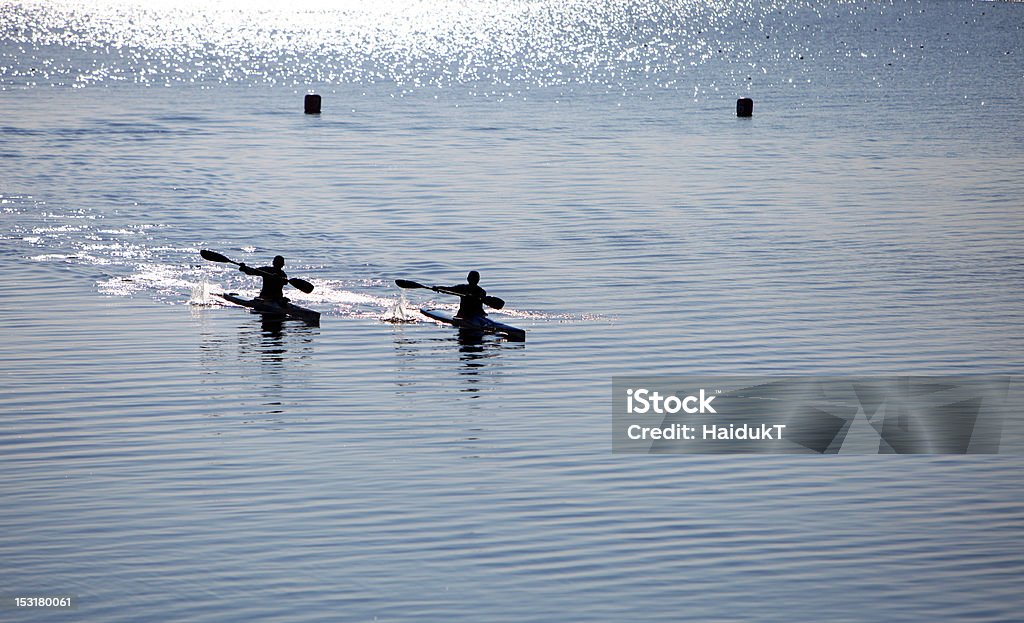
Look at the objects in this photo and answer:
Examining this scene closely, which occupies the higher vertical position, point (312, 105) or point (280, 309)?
point (312, 105)

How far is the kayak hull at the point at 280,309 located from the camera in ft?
119

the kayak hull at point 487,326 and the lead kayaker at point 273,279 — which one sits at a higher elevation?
the lead kayaker at point 273,279

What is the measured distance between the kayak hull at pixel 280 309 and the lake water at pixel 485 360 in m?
0.33

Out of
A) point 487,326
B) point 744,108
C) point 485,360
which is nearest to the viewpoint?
point 485,360

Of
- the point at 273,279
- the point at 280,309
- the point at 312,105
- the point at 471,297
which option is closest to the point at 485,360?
the point at 471,297

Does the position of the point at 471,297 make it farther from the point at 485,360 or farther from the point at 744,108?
the point at 744,108

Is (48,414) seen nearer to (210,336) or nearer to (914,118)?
(210,336)

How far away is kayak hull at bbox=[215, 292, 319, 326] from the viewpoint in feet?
119

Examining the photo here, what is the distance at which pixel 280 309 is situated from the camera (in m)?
36.9

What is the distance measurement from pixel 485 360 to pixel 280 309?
6466 mm

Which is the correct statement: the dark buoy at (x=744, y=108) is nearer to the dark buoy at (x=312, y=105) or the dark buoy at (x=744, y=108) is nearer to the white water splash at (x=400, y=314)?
the dark buoy at (x=312, y=105)

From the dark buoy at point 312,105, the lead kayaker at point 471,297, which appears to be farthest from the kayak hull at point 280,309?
the dark buoy at point 312,105

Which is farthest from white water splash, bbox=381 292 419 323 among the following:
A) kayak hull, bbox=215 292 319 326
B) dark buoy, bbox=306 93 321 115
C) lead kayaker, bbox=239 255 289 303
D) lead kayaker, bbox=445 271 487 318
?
dark buoy, bbox=306 93 321 115

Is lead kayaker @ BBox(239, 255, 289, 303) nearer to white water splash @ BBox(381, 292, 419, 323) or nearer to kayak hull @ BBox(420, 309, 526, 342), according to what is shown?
white water splash @ BBox(381, 292, 419, 323)
